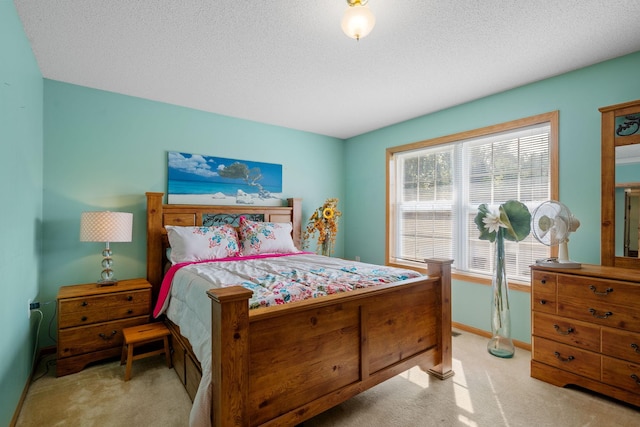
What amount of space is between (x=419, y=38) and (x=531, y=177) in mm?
1806

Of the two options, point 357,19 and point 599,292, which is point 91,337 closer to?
point 357,19

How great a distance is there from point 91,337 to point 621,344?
3821 mm

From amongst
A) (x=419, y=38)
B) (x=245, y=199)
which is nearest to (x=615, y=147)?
(x=419, y=38)

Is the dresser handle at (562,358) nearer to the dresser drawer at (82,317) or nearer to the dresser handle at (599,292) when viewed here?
the dresser handle at (599,292)

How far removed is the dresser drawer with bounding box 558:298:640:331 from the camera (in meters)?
1.91

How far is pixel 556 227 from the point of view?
2.37 m

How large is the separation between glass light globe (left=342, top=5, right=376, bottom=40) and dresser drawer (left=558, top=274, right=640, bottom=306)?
2.18m

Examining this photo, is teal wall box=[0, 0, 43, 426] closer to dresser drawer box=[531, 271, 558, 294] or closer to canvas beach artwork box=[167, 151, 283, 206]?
canvas beach artwork box=[167, 151, 283, 206]

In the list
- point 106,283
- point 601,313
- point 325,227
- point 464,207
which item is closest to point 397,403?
point 601,313

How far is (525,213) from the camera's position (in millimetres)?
2631

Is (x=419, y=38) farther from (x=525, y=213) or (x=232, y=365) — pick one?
(x=232, y=365)

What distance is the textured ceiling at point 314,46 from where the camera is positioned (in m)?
1.83

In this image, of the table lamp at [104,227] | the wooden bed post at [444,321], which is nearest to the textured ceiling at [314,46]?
the table lamp at [104,227]

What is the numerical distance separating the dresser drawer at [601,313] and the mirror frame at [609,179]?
18.8 inches
